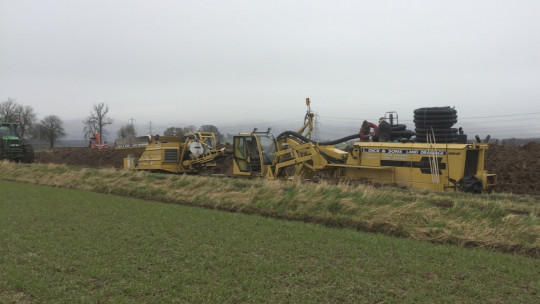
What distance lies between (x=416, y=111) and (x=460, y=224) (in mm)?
6731

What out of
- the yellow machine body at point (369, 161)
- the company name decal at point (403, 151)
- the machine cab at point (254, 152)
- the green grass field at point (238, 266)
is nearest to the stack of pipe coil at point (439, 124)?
the yellow machine body at point (369, 161)

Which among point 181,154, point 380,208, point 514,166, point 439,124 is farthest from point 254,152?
point 514,166

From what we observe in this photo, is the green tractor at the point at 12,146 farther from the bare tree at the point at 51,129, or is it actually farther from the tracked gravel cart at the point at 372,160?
the bare tree at the point at 51,129

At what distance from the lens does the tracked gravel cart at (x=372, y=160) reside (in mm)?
12453

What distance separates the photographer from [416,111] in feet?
45.1

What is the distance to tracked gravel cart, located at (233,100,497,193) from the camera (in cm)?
1245

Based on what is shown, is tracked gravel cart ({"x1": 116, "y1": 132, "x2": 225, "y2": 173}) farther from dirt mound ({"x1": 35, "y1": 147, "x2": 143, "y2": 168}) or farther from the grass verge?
dirt mound ({"x1": 35, "y1": 147, "x2": 143, "y2": 168})

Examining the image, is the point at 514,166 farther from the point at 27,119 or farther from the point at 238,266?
the point at 27,119

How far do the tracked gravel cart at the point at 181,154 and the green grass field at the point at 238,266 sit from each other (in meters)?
12.5

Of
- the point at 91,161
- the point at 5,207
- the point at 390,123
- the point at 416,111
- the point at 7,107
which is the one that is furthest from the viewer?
the point at 7,107

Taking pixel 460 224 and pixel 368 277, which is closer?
pixel 368 277

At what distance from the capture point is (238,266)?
18.7 feet

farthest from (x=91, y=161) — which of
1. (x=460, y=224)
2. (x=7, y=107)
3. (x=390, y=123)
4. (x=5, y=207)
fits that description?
(x=7, y=107)

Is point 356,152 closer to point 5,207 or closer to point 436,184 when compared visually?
point 436,184
